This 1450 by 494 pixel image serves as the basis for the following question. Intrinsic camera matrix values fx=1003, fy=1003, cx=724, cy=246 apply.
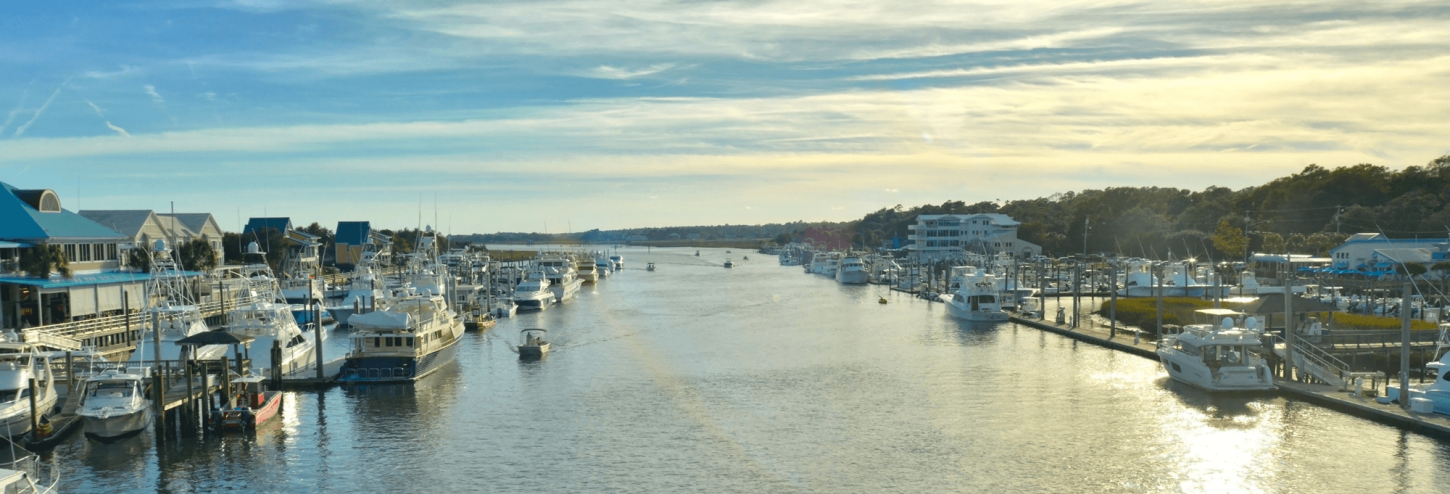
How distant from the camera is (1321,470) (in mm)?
28656

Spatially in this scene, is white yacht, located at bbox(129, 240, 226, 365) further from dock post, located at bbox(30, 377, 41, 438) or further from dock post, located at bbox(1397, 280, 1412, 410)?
dock post, located at bbox(1397, 280, 1412, 410)

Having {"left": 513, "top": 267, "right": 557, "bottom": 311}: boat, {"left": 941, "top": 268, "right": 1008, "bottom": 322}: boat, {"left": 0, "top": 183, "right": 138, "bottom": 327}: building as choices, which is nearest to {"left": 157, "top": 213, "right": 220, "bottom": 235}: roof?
{"left": 513, "top": 267, "right": 557, "bottom": 311}: boat

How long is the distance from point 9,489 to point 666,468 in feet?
52.7

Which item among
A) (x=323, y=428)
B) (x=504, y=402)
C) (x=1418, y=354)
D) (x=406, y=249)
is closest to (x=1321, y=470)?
(x=1418, y=354)

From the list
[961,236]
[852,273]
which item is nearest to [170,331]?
[852,273]

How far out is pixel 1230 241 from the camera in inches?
4353

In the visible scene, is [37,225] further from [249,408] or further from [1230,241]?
[1230,241]

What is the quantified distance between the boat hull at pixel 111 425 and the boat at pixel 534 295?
51711mm

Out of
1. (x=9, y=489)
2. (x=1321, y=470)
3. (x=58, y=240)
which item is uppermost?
(x=58, y=240)

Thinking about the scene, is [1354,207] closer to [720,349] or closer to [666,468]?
[720,349]

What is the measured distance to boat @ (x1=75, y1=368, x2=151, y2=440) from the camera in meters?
31.8

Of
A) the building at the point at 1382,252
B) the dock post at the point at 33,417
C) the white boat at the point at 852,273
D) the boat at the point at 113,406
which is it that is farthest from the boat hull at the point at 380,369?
the white boat at the point at 852,273

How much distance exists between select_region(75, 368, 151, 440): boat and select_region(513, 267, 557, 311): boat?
5105cm

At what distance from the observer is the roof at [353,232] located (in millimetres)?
127188
